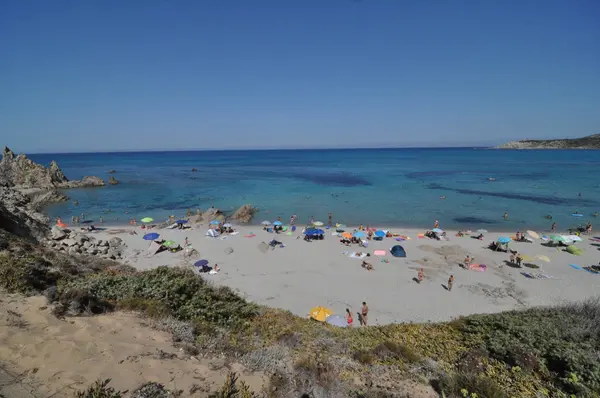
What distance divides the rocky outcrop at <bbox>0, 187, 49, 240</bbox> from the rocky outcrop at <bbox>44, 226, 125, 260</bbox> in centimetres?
89

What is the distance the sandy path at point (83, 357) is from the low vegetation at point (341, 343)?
12.8 inches

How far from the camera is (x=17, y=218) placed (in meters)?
17.5

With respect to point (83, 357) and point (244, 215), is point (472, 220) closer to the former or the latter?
point (244, 215)

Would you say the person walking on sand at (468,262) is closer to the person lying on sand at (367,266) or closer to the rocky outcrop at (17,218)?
the person lying on sand at (367,266)

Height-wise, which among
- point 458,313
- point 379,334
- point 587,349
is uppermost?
point 587,349

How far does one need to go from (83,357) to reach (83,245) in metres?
20.7

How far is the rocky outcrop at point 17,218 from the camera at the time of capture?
51.0ft

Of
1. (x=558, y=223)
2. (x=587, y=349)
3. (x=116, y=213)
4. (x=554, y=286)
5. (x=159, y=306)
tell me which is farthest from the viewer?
(x=116, y=213)

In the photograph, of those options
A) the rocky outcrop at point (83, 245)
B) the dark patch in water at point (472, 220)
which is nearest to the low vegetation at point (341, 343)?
the rocky outcrop at point (83, 245)

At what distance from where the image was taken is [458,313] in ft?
48.9

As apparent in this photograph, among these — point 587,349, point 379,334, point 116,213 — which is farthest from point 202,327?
point 116,213

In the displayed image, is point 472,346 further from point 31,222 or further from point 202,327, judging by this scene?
point 31,222

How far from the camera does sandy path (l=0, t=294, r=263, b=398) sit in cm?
475

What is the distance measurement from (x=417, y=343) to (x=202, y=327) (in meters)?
5.80
